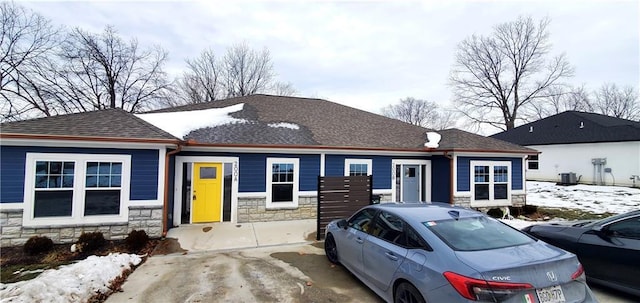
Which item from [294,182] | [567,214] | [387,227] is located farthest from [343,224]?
[567,214]

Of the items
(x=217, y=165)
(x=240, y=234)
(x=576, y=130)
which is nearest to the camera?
(x=240, y=234)

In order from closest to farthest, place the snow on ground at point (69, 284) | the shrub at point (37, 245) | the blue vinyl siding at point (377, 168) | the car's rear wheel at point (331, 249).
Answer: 1. the snow on ground at point (69, 284)
2. the car's rear wheel at point (331, 249)
3. the shrub at point (37, 245)
4. the blue vinyl siding at point (377, 168)

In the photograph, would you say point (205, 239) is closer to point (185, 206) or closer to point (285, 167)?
point (185, 206)

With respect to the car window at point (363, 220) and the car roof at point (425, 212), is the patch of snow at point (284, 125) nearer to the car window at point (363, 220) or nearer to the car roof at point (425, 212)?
the car window at point (363, 220)

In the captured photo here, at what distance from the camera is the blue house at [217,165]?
6.79 m

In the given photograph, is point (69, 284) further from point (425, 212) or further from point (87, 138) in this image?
point (425, 212)

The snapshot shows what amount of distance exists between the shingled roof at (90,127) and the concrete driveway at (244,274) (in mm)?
2838

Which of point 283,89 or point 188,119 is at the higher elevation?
point 283,89

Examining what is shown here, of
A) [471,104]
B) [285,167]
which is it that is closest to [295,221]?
[285,167]

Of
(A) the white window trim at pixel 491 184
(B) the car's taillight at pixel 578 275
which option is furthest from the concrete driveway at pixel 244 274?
(A) the white window trim at pixel 491 184

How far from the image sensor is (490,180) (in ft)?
36.6

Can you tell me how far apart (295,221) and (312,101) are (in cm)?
790

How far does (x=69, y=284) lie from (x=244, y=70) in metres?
28.8

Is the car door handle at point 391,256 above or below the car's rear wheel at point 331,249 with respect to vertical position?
above
